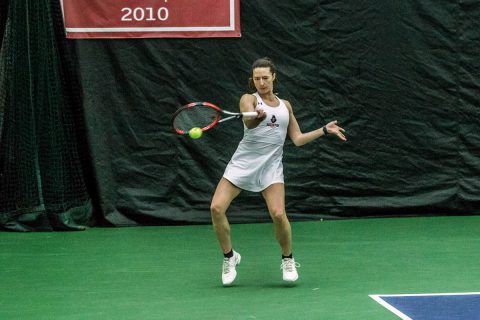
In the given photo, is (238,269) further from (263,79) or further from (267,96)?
(263,79)

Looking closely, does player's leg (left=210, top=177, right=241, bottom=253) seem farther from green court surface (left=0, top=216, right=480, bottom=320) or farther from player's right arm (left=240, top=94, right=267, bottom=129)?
player's right arm (left=240, top=94, right=267, bottom=129)

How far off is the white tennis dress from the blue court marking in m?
1.14

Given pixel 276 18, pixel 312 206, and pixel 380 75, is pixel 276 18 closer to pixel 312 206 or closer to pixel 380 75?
pixel 380 75

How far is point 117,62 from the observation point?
1002 cm

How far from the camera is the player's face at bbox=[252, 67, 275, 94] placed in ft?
21.8

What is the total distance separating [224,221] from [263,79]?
1.01m

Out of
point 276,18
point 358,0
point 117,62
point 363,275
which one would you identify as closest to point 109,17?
point 117,62

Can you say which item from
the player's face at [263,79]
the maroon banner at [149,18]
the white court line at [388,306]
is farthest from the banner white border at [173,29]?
the white court line at [388,306]

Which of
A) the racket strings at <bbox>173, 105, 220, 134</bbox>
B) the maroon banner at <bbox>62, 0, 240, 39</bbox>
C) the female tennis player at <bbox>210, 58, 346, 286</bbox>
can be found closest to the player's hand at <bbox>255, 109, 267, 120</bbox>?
the female tennis player at <bbox>210, 58, 346, 286</bbox>

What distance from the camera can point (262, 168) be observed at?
6805 mm

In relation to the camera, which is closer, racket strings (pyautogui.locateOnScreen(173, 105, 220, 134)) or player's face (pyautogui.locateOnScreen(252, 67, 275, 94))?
racket strings (pyautogui.locateOnScreen(173, 105, 220, 134))

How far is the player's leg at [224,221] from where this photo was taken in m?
6.64

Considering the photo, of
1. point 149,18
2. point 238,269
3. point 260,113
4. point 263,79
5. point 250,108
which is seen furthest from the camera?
point 149,18

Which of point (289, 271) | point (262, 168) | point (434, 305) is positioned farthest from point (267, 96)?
point (434, 305)
